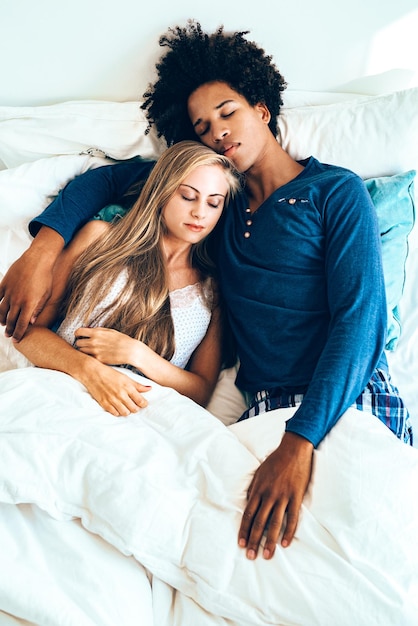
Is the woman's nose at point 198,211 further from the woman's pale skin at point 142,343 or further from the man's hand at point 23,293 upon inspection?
the man's hand at point 23,293

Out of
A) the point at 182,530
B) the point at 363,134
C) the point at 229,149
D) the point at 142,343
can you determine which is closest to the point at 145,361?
the point at 142,343

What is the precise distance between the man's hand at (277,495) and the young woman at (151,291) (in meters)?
0.35

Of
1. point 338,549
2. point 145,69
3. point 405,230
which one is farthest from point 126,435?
point 145,69

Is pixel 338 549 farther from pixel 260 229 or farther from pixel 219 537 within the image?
pixel 260 229

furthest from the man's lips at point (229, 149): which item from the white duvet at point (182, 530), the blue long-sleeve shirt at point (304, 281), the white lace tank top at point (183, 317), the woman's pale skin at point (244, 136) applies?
the white duvet at point (182, 530)

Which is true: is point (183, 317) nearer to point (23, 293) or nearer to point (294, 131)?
point (23, 293)

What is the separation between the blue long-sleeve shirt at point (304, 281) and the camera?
41.3 inches

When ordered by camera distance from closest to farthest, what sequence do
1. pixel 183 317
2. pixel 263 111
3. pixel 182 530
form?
pixel 182 530 → pixel 183 317 → pixel 263 111

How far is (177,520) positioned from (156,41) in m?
1.20

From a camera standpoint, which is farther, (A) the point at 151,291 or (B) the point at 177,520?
(A) the point at 151,291

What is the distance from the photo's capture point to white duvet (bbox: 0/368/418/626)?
2.60 ft

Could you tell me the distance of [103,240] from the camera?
1321 millimetres

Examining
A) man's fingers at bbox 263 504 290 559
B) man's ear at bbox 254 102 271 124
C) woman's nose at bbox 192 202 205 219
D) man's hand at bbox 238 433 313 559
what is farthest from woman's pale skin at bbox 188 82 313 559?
man's fingers at bbox 263 504 290 559

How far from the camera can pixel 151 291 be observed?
1298mm
